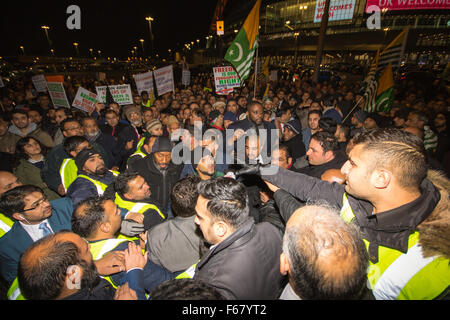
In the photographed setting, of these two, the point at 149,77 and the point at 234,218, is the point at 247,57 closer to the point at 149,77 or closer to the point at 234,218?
the point at 149,77

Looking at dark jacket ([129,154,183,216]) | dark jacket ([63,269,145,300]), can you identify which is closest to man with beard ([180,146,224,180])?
dark jacket ([129,154,183,216])

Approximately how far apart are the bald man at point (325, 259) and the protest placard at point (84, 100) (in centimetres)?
728

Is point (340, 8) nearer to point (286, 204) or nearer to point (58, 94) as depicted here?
point (58, 94)

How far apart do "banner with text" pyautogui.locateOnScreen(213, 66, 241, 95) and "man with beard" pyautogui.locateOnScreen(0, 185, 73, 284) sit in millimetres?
6467

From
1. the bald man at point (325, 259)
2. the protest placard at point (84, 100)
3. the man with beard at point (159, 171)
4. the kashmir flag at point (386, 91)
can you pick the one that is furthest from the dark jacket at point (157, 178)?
the kashmir flag at point (386, 91)

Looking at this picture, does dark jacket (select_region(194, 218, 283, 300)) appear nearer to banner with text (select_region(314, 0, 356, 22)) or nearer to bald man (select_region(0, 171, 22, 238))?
bald man (select_region(0, 171, 22, 238))

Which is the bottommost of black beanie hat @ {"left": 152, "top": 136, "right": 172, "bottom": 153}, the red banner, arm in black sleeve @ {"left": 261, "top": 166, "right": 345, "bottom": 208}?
black beanie hat @ {"left": 152, "top": 136, "right": 172, "bottom": 153}

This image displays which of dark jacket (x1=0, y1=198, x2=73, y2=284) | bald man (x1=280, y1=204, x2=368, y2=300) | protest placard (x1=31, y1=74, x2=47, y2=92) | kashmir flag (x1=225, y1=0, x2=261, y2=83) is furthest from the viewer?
protest placard (x1=31, y1=74, x2=47, y2=92)

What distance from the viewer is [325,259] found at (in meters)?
1.08

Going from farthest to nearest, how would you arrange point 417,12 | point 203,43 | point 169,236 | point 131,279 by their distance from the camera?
1. point 203,43
2. point 417,12
3. point 169,236
4. point 131,279

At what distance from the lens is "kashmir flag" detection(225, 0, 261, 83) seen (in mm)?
5988

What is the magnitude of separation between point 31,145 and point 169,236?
11.3 ft

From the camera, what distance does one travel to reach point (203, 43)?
323ft
